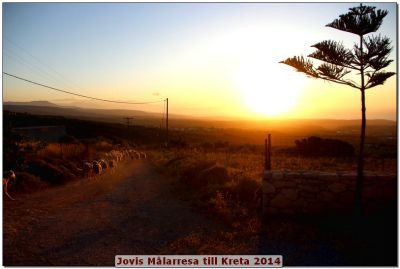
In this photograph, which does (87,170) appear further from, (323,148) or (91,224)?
(323,148)

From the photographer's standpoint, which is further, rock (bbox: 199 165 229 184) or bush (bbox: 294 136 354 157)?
bush (bbox: 294 136 354 157)

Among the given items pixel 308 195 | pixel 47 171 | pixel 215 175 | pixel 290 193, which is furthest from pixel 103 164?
pixel 308 195

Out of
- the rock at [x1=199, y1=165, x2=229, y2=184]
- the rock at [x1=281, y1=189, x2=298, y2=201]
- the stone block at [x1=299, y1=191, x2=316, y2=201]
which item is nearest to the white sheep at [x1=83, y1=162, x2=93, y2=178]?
the rock at [x1=199, y1=165, x2=229, y2=184]

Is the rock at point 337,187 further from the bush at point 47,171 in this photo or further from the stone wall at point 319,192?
the bush at point 47,171

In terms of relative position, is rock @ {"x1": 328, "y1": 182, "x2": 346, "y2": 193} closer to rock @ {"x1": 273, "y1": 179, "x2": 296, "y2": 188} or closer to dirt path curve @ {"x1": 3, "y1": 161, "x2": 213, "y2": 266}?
rock @ {"x1": 273, "y1": 179, "x2": 296, "y2": 188}

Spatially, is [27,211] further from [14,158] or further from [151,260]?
[151,260]

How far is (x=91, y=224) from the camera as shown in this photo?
8.09 metres

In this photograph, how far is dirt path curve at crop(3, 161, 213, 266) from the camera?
20.8 ft

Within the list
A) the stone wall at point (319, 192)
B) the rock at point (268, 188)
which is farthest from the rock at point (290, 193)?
the rock at point (268, 188)

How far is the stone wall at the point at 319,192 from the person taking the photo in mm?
7988

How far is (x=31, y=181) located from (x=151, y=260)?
25.0 ft

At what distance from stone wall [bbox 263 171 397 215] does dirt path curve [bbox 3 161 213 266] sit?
1.79 meters

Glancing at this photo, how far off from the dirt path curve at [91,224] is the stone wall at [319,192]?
179 centimetres

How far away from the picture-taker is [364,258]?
613 cm
